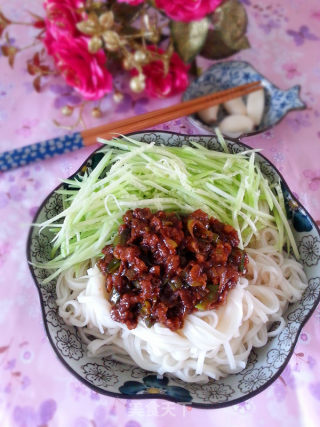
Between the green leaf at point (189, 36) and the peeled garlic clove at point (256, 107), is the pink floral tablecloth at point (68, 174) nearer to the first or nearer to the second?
the peeled garlic clove at point (256, 107)

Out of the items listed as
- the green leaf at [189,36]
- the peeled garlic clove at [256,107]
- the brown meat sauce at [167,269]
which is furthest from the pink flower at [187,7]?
the brown meat sauce at [167,269]

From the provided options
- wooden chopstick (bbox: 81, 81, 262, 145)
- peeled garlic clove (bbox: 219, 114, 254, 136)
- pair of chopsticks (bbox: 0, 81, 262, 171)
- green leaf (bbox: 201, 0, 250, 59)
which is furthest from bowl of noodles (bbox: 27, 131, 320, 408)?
green leaf (bbox: 201, 0, 250, 59)

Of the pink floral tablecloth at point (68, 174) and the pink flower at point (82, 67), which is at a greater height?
the pink flower at point (82, 67)

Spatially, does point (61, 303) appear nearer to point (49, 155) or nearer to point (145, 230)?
point (145, 230)

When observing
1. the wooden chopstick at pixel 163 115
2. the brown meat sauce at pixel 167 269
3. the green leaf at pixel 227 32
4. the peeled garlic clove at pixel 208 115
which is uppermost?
the green leaf at pixel 227 32

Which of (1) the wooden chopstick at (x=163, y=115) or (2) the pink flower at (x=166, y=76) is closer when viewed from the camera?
(1) the wooden chopstick at (x=163, y=115)

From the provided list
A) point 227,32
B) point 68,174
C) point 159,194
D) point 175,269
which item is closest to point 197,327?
point 175,269

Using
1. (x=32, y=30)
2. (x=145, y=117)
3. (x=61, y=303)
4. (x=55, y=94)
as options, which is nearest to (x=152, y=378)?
(x=61, y=303)
